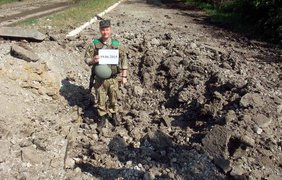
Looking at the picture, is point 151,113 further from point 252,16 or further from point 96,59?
point 252,16

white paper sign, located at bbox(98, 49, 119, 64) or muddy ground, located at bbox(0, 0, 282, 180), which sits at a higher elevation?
white paper sign, located at bbox(98, 49, 119, 64)

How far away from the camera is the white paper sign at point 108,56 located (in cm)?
599

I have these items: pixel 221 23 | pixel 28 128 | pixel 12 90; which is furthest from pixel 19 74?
pixel 221 23

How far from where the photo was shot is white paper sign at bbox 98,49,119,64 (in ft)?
19.7

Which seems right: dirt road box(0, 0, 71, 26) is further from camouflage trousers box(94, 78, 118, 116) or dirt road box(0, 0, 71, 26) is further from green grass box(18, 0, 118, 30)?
camouflage trousers box(94, 78, 118, 116)

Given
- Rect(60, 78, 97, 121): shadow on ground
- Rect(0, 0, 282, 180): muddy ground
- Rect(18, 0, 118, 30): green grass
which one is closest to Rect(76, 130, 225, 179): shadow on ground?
Rect(0, 0, 282, 180): muddy ground

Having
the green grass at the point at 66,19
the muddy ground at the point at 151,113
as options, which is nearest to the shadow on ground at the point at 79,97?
the muddy ground at the point at 151,113

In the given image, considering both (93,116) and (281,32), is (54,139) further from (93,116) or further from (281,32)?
(281,32)

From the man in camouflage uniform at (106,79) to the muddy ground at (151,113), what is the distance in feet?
1.09

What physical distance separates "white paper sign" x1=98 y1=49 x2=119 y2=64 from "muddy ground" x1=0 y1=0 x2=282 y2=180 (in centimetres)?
130

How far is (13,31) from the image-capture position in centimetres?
832

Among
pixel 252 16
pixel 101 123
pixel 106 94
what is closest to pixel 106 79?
pixel 106 94

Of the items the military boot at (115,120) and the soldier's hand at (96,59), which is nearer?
the soldier's hand at (96,59)

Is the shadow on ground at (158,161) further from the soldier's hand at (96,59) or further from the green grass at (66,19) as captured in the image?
the green grass at (66,19)
